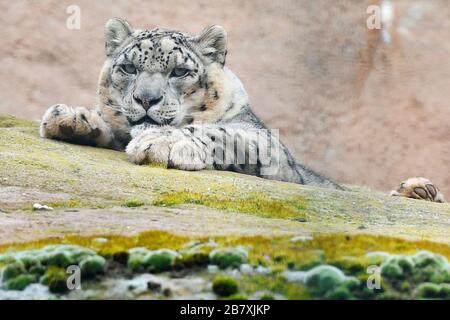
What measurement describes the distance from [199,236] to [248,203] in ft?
4.69

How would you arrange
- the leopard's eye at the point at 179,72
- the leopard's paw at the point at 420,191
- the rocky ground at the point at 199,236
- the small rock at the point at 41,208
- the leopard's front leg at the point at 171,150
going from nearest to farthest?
the rocky ground at the point at 199,236
the small rock at the point at 41,208
the leopard's front leg at the point at 171,150
the leopard's eye at the point at 179,72
the leopard's paw at the point at 420,191

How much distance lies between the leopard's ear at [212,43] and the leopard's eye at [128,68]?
79 centimetres

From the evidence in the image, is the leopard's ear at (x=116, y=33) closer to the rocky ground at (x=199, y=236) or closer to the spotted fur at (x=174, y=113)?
the spotted fur at (x=174, y=113)

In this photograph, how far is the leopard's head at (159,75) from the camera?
8250 mm

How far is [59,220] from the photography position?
17.7 ft

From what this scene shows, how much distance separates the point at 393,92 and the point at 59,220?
10.1m

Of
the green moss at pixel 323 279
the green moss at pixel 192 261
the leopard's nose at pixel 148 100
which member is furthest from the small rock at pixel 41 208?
the leopard's nose at pixel 148 100

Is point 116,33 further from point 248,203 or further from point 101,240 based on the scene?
point 101,240

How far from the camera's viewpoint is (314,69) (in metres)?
14.8

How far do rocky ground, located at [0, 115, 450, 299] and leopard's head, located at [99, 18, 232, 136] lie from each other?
100 cm

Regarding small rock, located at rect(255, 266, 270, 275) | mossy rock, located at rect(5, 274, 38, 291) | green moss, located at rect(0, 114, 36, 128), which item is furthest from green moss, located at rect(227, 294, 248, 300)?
green moss, located at rect(0, 114, 36, 128)

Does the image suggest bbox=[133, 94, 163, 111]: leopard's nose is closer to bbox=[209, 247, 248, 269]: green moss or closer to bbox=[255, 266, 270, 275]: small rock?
bbox=[209, 247, 248, 269]: green moss

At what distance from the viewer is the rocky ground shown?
13.7 ft

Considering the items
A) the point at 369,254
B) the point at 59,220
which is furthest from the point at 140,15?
the point at 369,254
